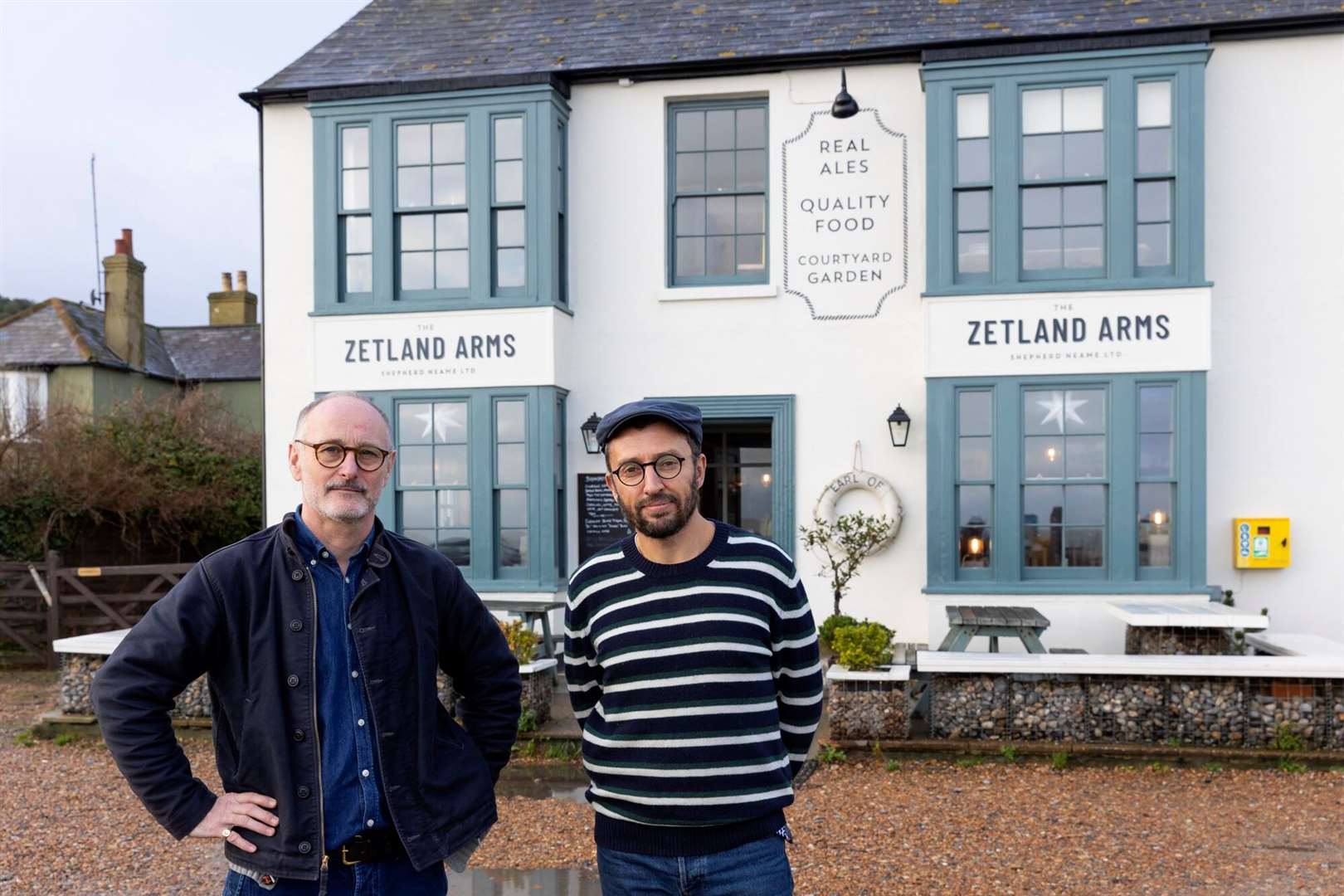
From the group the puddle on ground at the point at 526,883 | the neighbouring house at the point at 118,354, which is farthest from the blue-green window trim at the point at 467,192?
the neighbouring house at the point at 118,354

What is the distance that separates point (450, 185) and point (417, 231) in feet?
1.72

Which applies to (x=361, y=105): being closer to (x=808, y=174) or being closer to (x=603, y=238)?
(x=603, y=238)

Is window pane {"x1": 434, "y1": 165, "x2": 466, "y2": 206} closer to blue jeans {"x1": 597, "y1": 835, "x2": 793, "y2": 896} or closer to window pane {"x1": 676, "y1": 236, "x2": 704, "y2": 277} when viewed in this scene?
window pane {"x1": 676, "y1": 236, "x2": 704, "y2": 277}

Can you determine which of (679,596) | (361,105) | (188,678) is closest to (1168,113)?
(361,105)

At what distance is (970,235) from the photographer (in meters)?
9.80

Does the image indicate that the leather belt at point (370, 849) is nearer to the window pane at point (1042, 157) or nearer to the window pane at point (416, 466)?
the window pane at point (416, 466)

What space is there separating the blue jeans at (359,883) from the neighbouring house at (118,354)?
55.8 feet

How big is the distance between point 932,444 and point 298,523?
7.51 m

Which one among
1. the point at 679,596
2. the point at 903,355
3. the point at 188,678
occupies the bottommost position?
the point at 188,678

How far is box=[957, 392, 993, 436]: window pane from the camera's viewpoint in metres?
9.74

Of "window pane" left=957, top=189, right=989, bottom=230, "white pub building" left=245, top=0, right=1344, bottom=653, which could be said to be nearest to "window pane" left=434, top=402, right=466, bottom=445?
"white pub building" left=245, top=0, right=1344, bottom=653

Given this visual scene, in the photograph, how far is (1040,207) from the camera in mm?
9680

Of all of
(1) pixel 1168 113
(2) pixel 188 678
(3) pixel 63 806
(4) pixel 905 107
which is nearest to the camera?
(2) pixel 188 678

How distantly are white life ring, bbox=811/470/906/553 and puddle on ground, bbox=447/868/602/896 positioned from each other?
203 inches
